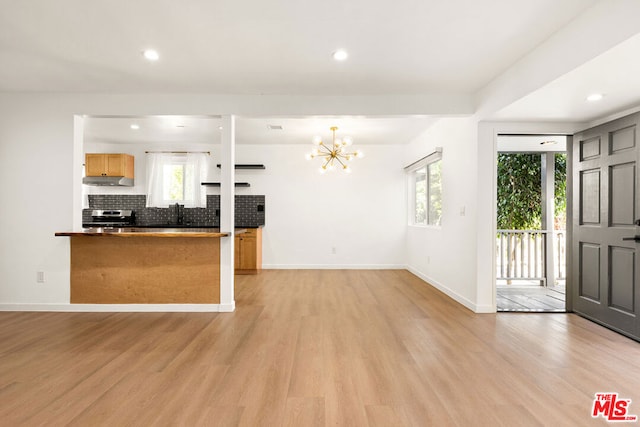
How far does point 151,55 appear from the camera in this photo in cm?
310

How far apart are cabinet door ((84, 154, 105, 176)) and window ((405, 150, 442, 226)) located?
5.92 metres

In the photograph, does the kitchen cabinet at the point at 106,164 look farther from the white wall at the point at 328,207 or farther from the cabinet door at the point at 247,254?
the cabinet door at the point at 247,254

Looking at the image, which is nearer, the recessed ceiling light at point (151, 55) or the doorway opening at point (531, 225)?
the recessed ceiling light at point (151, 55)

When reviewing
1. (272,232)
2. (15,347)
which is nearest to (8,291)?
(15,347)

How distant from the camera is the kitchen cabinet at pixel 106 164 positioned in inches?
262

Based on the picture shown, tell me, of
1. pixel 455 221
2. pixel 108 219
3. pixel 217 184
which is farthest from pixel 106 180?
pixel 455 221

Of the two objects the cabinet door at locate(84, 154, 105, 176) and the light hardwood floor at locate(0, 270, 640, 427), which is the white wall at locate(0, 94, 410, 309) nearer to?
the light hardwood floor at locate(0, 270, 640, 427)

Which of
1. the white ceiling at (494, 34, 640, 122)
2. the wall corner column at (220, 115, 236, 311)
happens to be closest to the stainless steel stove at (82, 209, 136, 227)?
the wall corner column at (220, 115, 236, 311)

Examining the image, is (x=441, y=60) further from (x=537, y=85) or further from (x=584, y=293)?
(x=584, y=293)

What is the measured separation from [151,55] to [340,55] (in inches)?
66.4

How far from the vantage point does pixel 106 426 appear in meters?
1.79

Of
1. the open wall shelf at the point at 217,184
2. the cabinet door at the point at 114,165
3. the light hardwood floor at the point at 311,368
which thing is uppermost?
the cabinet door at the point at 114,165

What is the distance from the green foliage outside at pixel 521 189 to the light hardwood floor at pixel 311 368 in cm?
308

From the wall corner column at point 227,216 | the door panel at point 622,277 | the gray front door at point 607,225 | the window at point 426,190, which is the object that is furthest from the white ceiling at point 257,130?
the door panel at point 622,277
